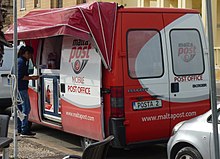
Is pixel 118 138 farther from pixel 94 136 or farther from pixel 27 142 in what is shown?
pixel 27 142

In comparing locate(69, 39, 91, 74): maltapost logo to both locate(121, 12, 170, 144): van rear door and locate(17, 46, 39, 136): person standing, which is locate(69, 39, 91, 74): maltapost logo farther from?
locate(17, 46, 39, 136): person standing

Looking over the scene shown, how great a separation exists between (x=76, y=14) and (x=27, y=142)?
120 inches

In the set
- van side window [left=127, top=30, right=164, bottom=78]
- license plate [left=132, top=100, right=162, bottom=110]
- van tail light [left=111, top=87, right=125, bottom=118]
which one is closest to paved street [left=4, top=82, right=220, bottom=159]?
license plate [left=132, top=100, right=162, bottom=110]

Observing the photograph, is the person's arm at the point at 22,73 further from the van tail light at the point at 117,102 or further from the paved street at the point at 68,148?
the van tail light at the point at 117,102

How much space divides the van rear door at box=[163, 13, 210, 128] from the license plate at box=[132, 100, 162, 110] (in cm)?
27

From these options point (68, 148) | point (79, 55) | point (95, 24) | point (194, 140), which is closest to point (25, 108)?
point (68, 148)

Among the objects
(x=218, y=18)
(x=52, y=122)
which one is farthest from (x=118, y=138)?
(x=218, y=18)

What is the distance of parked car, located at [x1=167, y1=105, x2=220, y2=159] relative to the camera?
585 centimetres

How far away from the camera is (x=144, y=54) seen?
23.8ft

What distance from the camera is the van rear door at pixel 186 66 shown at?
7.54m

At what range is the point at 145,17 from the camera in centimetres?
725

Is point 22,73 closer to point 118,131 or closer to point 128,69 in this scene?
point 128,69

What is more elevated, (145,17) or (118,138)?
(145,17)

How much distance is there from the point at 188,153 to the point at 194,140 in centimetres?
22
